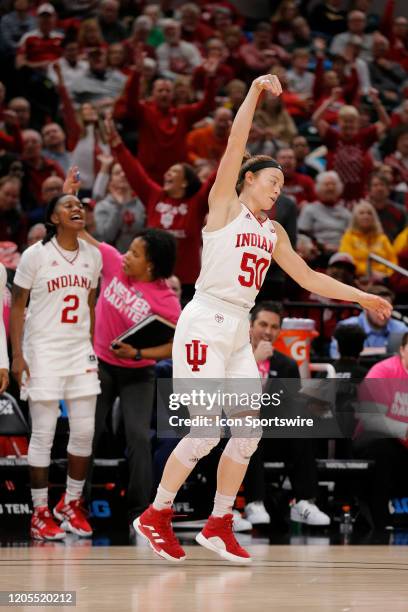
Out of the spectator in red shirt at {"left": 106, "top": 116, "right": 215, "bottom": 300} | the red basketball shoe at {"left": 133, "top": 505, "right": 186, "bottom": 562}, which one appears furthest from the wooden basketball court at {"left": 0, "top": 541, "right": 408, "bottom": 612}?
the spectator in red shirt at {"left": 106, "top": 116, "right": 215, "bottom": 300}

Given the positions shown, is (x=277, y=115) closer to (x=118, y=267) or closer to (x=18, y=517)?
(x=118, y=267)

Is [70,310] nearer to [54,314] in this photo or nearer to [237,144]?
[54,314]

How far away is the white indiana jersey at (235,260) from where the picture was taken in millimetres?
6066

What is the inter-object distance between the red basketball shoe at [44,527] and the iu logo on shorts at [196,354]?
1837 mm

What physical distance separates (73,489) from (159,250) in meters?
1.69

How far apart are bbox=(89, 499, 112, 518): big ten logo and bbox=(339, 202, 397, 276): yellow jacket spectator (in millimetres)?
4061

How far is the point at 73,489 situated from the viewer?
7535mm

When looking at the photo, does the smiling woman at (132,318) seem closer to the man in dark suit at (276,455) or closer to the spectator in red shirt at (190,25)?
the man in dark suit at (276,455)

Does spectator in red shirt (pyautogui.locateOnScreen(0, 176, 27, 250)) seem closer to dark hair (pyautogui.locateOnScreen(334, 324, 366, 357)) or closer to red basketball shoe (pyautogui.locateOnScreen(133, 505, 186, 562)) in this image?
dark hair (pyautogui.locateOnScreen(334, 324, 366, 357))

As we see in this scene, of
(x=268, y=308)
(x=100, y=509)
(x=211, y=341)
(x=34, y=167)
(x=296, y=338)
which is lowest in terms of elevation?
(x=100, y=509)

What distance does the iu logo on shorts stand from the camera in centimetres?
604

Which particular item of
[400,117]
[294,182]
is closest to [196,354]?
[294,182]

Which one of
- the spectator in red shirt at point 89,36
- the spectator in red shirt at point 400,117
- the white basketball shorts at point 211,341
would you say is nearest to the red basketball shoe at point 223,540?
the white basketball shorts at point 211,341

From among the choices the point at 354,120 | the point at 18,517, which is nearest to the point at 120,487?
the point at 18,517
